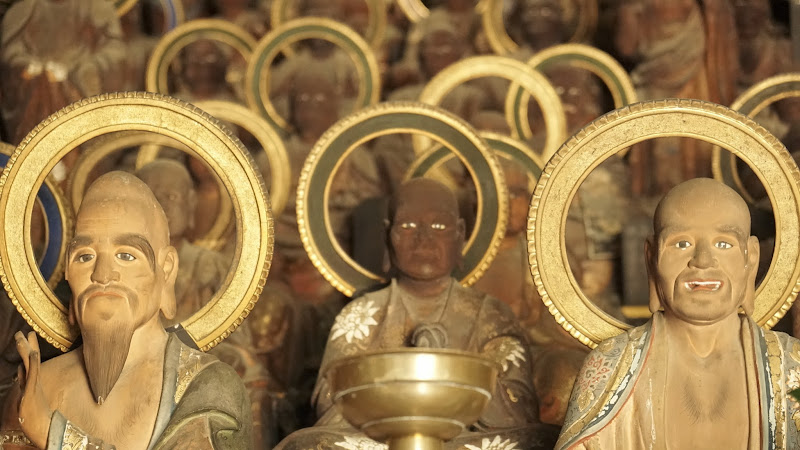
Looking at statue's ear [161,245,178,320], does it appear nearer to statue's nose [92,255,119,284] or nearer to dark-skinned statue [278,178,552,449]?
statue's nose [92,255,119,284]

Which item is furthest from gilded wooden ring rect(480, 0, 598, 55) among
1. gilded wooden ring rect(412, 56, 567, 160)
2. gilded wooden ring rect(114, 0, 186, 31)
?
gilded wooden ring rect(114, 0, 186, 31)

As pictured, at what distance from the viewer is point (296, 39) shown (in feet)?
34.0

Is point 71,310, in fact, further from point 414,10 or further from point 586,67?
point 414,10

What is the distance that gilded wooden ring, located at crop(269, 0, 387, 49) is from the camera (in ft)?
36.4

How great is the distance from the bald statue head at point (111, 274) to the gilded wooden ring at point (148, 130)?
1.09 feet

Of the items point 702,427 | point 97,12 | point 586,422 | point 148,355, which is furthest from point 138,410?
point 97,12

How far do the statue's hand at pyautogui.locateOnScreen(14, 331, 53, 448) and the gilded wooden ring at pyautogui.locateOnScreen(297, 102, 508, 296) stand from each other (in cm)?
206

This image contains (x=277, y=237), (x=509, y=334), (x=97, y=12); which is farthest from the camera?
(x=97, y=12)

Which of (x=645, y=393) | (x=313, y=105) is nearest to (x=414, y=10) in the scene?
(x=313, y=105)

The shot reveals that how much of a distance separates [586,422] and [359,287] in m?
2.00

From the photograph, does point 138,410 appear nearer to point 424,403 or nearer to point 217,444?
point 217,444

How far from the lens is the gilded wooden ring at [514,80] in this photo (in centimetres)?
978

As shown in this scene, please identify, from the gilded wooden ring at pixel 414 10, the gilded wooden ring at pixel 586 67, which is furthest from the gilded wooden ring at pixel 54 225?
the gilded wooden ring at pixel 414 10

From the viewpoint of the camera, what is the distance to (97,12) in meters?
10.6
